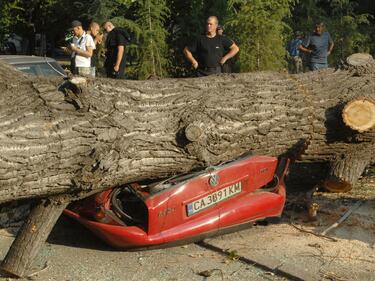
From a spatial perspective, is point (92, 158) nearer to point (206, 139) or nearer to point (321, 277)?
point (206, 139)

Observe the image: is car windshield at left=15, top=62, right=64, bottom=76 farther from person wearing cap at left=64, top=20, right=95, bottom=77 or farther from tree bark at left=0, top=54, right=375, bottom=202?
tree bark at left=0, top=54, right=375, bottom=202

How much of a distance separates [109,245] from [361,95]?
292 centimetres

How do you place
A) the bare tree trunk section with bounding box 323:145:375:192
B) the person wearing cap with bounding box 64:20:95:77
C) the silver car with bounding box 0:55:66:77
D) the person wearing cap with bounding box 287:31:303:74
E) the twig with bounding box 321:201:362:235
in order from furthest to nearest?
1. the person wearing cap with bounding box 287:31:303:74
2. the person wearing cap with bounding box 64:20:95:77
3. the silver car with bounding box 0:55:66:77
4. the bare tree trunk section with bounding box 323:145:375:192
5. the twig with bounding box 321:201:362:235

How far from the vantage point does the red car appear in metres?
5.12

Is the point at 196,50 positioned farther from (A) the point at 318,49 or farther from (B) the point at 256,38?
(B) the point at 256,38

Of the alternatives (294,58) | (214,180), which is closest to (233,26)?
(294,58)

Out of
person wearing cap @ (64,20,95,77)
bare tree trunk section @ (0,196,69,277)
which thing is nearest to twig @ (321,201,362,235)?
bare tree trunk section @ (0,196,69,277)

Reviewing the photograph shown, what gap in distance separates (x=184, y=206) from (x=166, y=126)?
0.70 m

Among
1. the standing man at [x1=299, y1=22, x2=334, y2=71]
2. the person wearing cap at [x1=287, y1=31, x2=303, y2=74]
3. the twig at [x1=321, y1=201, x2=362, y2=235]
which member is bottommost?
the twig at [x1=321, y1=201, x2=362, y2=235]

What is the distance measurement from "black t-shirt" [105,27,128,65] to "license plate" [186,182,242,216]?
16.8ft

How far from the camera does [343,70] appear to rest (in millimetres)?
6789

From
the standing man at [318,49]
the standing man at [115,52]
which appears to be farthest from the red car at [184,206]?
the standing man at [318,49]

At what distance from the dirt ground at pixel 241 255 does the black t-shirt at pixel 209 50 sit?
10.5 feet

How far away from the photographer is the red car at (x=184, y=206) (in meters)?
5.12
